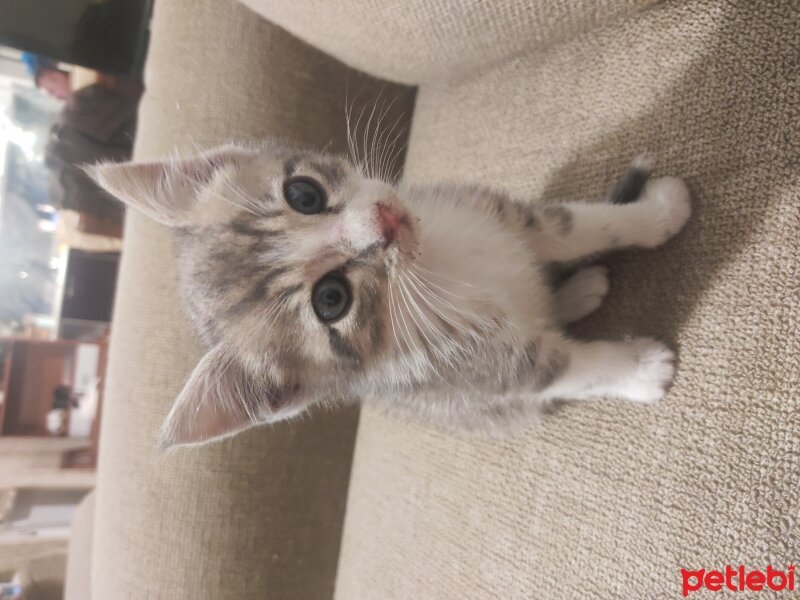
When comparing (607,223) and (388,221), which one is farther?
(607,223)

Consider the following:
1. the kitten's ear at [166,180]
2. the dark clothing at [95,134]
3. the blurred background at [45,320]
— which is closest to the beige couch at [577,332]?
the kitten's ear at [166,180]

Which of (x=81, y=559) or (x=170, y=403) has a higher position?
A: (x=170, y=403)

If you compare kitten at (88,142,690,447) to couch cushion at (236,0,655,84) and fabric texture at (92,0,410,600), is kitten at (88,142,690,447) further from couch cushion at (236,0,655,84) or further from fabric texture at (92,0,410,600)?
fabric texture at (92,0,410,600)

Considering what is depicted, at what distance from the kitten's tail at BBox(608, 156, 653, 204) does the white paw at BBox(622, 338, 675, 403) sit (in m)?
0.33

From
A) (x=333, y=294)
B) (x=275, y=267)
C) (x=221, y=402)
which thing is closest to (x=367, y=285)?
(x=333, y=294)

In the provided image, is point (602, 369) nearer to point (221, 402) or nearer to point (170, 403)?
point (221, 402)

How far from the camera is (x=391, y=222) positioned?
999mm

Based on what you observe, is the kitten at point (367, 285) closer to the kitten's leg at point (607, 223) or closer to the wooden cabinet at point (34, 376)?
the kitten's leg at point (607, 223)

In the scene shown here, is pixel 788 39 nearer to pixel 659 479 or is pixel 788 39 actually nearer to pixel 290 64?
pixel 659 479

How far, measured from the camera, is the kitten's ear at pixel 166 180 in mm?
1021

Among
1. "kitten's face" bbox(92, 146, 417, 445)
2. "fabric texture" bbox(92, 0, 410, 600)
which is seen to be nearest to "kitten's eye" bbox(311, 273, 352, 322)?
"kitten's face" bbox(92, 146, 417, 445)

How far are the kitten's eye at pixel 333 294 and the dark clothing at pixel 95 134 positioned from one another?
2.18 metres

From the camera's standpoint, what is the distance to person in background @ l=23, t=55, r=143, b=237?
2.89 m

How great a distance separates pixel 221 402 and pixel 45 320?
12.6ft
